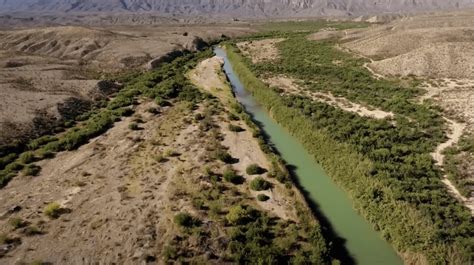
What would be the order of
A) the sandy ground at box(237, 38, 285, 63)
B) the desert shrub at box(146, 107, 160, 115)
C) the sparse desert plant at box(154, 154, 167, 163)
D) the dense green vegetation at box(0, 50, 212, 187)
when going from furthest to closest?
the sandy ground at box(237, 38, 285, 63), the desert shrub at box(146, 107, 160, 115), the dense green vegetation at box(0, 50, 212, 187), the sparse desert plant at box(154, 154, 167, 163)

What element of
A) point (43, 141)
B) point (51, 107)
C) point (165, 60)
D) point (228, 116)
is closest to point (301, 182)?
point (228, 116)

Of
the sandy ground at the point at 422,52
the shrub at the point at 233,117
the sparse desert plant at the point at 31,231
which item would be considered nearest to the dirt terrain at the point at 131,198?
the sparse desert plant at the point at 31,231

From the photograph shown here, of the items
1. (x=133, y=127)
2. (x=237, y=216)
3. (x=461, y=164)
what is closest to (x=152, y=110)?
(x=133, y=127)

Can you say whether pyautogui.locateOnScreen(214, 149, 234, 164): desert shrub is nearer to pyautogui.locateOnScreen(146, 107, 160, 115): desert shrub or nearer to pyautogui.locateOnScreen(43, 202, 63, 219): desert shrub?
pyautogui.locateOnScreen(43, 202, 63, 219): desert shrub

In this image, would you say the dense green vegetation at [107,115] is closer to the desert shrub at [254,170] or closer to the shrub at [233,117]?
the shrub at [233,117]

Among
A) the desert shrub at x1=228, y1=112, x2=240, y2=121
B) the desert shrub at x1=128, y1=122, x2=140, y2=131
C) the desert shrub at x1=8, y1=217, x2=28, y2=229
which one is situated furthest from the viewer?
the desert shrub at x1=228, y1=112, x2=240, y2=121

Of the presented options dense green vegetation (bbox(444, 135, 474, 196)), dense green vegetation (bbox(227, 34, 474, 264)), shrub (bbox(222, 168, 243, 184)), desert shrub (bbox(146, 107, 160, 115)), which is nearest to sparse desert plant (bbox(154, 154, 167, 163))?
shrub (bbox(222, 168, 243, 184))
